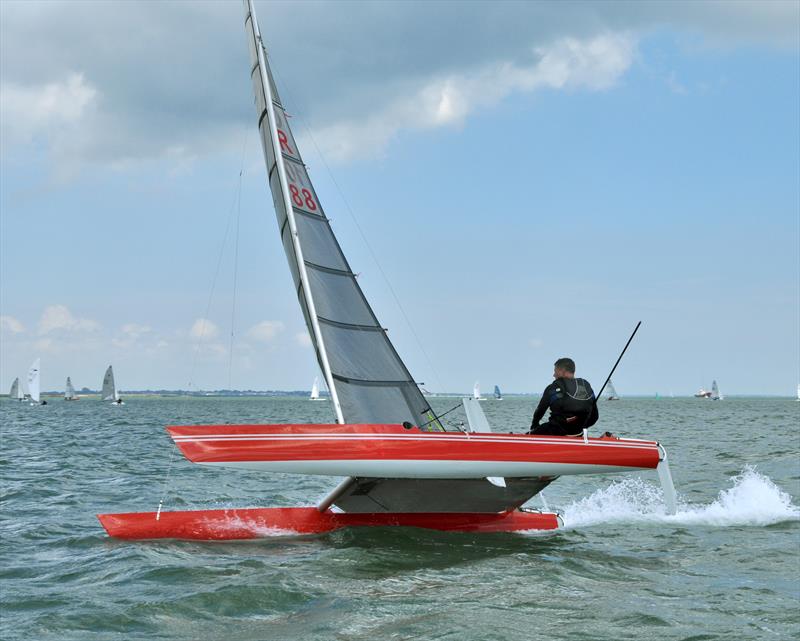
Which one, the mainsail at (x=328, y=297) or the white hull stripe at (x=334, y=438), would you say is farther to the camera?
the mainsail at (x=328, y=297)

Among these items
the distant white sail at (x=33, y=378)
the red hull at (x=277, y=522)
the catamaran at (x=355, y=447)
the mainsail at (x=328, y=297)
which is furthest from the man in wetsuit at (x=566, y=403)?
the distant white sail at (x=33, y=378)

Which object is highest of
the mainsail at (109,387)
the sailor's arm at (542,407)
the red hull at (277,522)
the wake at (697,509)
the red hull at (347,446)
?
the mainsail at (109,387)

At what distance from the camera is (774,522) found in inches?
386

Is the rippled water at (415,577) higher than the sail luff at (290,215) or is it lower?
lower

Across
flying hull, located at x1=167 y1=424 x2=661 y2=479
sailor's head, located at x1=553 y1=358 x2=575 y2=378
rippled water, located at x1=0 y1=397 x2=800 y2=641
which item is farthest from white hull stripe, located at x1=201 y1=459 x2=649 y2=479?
sailor's head, located at x1=553 y1=358 x2=575 y2=378

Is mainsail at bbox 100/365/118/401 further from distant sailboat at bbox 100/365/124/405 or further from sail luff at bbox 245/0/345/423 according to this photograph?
sail luff at bbox 245/0/345/423

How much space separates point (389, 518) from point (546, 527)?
5.91ft

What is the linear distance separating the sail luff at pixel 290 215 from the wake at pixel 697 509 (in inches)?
135

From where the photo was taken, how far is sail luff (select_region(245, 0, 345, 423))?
8734 millimetres

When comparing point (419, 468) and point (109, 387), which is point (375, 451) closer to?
point (419, 468)

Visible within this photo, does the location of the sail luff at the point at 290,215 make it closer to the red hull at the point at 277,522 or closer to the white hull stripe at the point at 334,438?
the white hull stripe at the point at 334,438

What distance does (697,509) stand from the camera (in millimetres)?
10898

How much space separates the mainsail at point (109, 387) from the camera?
74975mm

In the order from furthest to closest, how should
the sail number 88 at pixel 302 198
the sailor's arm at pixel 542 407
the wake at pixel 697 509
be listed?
the wake at pixel 697 509
the sail number 88 at pixel 302 198
the sailor's arm at pixel 542 407
